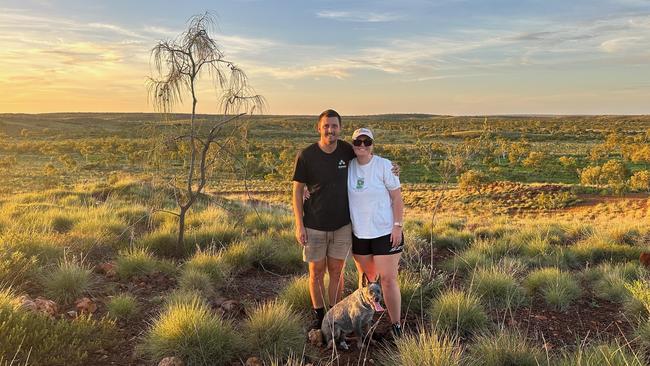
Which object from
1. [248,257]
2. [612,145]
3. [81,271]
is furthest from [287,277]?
[612,145]

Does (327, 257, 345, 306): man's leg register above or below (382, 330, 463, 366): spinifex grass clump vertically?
above

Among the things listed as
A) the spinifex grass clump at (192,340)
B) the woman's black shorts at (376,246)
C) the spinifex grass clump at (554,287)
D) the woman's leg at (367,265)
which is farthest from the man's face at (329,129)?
the spinifex grass clump at (554,287)

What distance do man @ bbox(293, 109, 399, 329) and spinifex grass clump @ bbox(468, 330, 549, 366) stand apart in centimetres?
150

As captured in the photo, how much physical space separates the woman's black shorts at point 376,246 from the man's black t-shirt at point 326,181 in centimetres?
25

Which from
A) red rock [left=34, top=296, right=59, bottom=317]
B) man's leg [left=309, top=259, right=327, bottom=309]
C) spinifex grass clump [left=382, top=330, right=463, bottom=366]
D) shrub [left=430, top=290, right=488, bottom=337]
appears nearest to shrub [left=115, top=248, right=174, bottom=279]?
red rock [left=34, top=296, right=59, bottom=317]

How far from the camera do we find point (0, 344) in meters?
3.74

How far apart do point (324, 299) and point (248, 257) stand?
260 cm

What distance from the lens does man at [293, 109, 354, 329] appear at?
15.3 ft

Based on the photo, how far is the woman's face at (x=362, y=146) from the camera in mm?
4508

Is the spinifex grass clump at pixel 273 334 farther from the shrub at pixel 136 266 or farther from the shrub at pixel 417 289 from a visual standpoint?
the shrub at pixel 136 266

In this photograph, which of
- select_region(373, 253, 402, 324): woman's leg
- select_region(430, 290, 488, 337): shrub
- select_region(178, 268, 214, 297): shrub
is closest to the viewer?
select_region(373, 253, 402, 324): woman's leg

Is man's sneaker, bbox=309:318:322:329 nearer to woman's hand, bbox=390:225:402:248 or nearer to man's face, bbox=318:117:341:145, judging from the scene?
woman's hand, bbox=390:225:402:248

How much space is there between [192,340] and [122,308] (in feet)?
4.74

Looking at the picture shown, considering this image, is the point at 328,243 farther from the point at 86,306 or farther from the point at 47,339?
the point at 86,306
